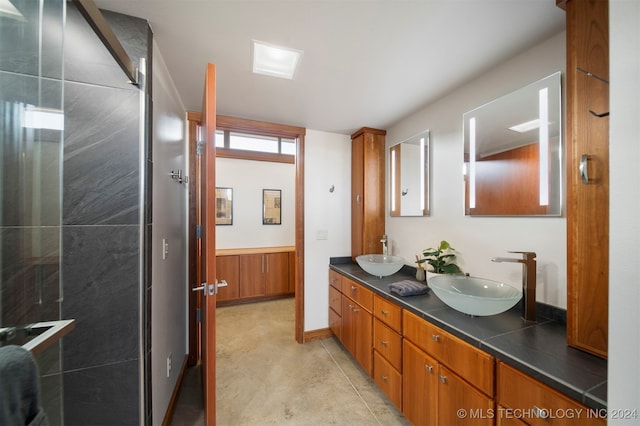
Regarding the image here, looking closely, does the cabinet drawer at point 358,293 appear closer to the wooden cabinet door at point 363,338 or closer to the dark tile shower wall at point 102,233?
the wooden cabinet door at point 363,338

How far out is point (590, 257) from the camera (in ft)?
3.09

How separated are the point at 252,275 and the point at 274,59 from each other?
3183 mm

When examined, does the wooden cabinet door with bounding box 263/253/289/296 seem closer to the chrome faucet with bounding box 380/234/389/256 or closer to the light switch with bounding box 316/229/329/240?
the light switch with bounding box 316/229/329/240

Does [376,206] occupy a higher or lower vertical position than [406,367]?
higher

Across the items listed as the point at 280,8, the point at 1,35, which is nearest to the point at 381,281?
the point at 280,8

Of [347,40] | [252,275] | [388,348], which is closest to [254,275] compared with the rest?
[252,275]

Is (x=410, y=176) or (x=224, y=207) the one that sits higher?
(x=410, y=176)

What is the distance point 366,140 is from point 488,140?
4.08ft

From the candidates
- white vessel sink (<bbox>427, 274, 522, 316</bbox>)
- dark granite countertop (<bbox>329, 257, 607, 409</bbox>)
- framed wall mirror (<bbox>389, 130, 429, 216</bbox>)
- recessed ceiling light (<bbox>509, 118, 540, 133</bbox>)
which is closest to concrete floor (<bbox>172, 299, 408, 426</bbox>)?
dark granite countertop (<bbox>329, 257, 607, 409</bbox>)

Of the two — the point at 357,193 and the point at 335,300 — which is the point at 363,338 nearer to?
the point at 335,300

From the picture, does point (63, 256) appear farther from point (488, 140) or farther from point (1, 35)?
point (488, 140)

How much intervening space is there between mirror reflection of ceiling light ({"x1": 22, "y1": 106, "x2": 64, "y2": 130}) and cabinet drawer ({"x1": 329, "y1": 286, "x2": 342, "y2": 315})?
236cm

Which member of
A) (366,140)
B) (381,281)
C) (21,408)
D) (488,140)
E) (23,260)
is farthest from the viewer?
(366,140)

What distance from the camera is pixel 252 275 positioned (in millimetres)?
3777
